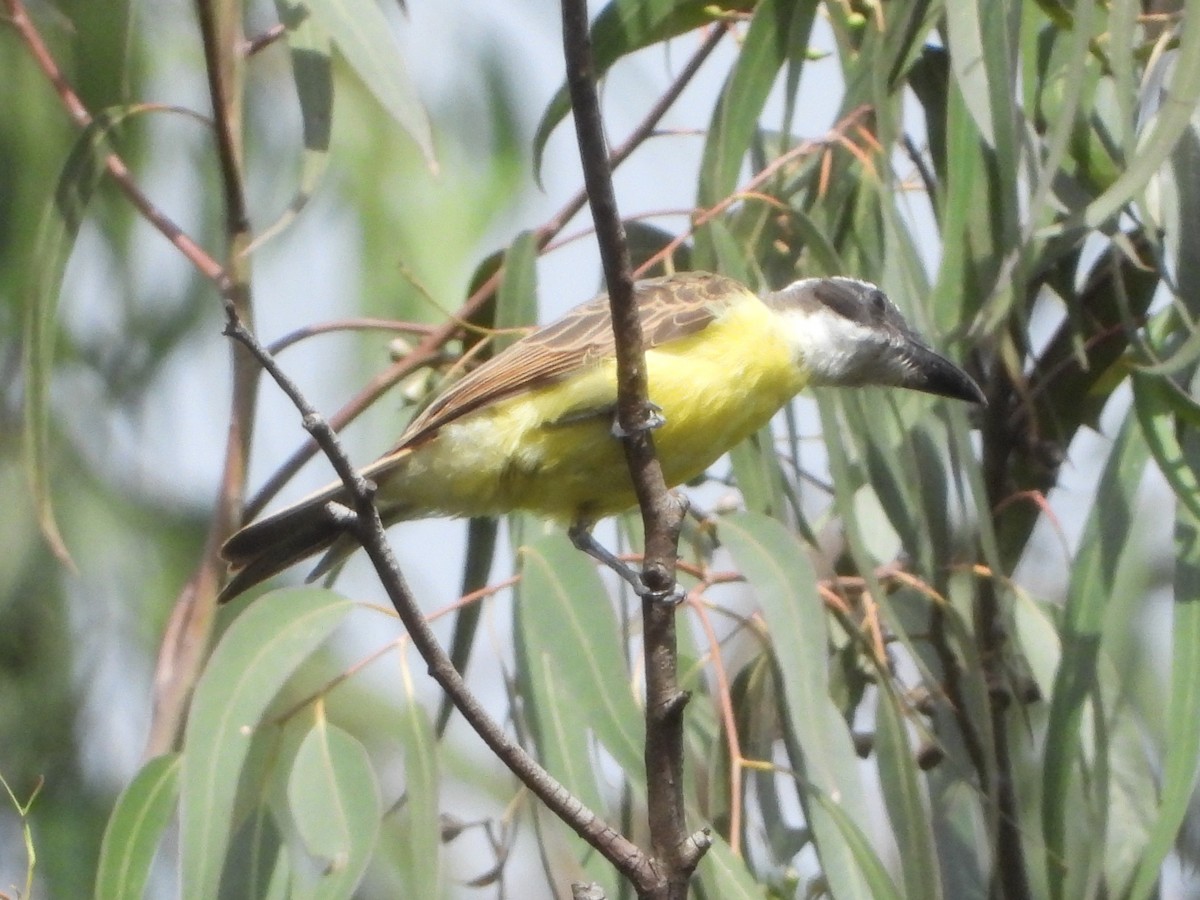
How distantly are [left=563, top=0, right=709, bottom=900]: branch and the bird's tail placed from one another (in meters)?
0.57

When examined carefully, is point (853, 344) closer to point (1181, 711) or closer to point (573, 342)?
point (573, 342)

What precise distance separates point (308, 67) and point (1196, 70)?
126 cm

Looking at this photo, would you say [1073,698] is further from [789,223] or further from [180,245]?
[180,245]

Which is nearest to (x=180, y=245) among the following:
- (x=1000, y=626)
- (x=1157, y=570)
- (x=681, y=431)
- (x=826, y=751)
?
(x=681, y=431)

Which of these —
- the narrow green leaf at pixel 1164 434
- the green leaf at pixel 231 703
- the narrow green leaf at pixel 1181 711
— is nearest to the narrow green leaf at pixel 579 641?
the green leaf at pixel 231 703

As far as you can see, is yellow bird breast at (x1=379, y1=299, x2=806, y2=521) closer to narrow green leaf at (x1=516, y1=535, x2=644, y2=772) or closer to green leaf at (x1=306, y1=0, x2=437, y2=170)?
narrow green leaf at (x1=516, y1=535, x2=644, y2=772)

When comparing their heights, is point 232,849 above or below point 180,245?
below

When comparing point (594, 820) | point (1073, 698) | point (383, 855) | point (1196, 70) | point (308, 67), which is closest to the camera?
point (594, 820)

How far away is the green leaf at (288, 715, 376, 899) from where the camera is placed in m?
2.04

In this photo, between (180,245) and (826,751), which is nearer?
(826,751)

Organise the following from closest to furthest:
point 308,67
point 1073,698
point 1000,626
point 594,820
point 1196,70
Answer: point 594,820 < point 1196,70 < point 1073,698 < point 308,67 < point 1000,626

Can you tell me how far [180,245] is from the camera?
2.57 meters

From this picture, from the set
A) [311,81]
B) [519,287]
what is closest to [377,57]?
[311,81]

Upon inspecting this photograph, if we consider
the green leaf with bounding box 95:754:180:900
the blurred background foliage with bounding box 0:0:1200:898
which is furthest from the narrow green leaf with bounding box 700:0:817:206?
the green leaf with bounding box 95:754:180:900
